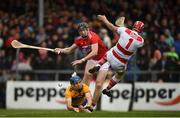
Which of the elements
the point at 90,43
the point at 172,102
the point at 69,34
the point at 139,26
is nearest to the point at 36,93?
the point at 69,34

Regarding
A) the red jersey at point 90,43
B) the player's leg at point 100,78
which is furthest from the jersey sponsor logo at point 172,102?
the player's leg at point 100,78

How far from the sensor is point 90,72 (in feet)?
76.6

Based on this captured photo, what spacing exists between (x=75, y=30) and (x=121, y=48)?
7.40 metres

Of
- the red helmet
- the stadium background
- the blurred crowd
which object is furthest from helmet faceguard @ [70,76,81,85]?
the stadium background

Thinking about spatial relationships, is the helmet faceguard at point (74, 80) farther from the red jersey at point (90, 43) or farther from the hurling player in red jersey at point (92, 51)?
the red jersey at point (90, 43)

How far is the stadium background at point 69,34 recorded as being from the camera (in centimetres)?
2905

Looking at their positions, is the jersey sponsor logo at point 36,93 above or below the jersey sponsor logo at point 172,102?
above

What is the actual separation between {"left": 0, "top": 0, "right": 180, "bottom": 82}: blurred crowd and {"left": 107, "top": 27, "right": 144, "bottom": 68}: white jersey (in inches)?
152

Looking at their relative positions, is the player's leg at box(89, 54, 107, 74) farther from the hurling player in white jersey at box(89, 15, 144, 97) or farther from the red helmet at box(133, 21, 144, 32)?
the red helmet at box(133, 21, 144, 32)

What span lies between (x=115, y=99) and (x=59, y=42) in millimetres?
2783

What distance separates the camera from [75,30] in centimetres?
3075

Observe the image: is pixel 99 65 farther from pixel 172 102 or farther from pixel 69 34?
pixel 69 34

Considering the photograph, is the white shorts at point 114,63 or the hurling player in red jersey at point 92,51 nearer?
the hurling player in red jersey at point 92,51

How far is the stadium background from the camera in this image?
1144 inches
